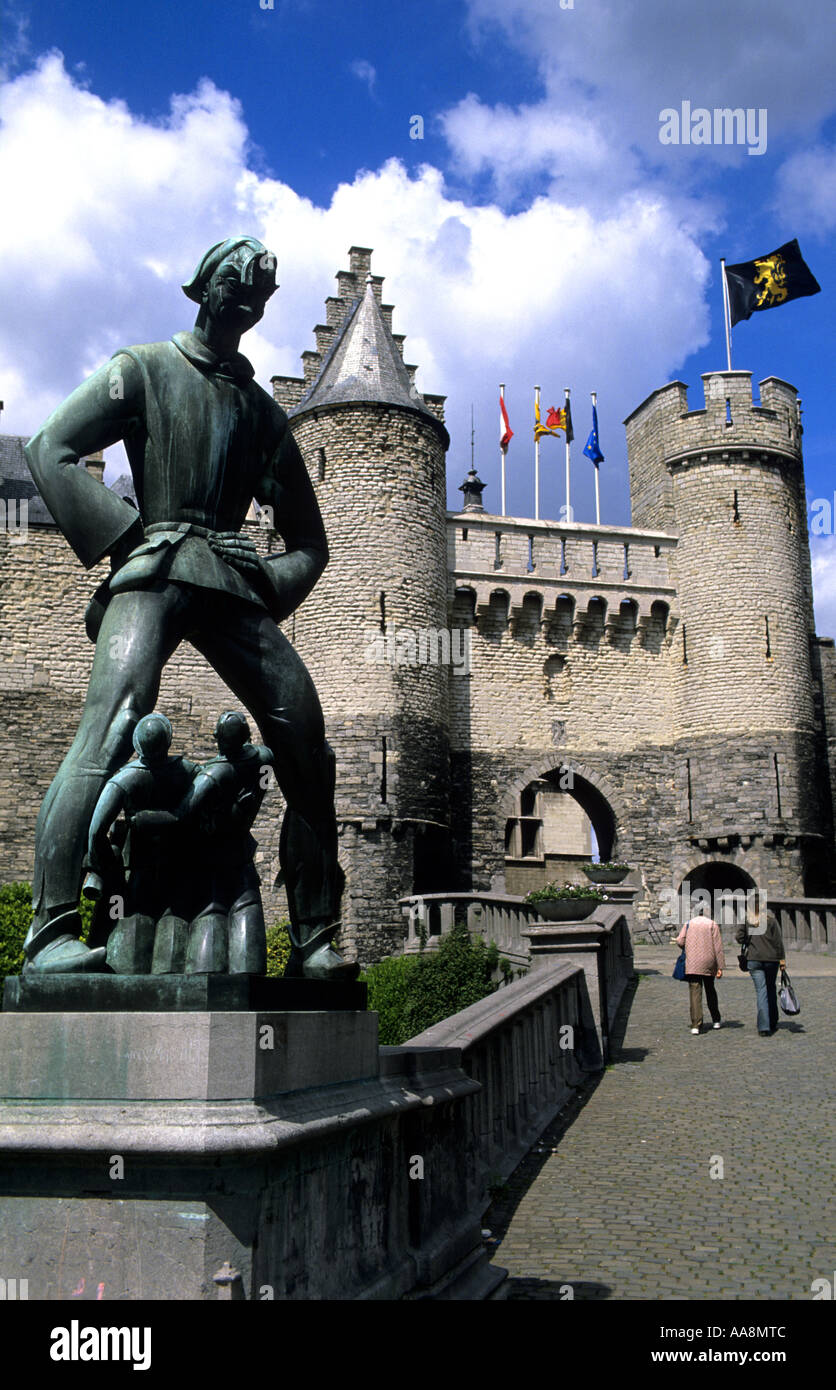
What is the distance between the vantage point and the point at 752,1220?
5.00 m

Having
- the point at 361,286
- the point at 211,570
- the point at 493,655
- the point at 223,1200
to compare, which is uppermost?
Answer: the point at 361,286

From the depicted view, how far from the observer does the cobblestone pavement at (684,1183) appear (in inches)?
168

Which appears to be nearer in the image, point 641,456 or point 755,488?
point 755,488

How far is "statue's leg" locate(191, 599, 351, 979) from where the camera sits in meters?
3.29

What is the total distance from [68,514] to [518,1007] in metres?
4.38

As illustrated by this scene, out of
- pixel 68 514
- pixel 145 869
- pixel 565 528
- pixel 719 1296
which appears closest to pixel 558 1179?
pixel 719 1296

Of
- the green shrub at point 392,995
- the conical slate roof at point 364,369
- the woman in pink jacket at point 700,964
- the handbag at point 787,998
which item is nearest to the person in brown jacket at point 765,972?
the handbag at point 787,998

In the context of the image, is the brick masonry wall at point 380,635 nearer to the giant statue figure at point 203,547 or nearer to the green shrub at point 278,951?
the green shrub at point 278,951

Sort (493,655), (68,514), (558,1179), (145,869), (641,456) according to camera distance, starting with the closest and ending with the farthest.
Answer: (145,869) < (68,514) < (558,1179) < (493,655) < (641,456)

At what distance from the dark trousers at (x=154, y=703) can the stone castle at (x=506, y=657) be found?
19.2 m

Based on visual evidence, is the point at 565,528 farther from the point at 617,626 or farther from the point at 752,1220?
the point at 752,1220

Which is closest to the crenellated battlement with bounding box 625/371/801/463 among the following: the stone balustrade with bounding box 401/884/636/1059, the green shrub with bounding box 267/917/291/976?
the stone balustrade with bounding box 401/884/636/1059

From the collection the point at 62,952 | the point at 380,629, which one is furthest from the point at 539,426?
the point at 62,952

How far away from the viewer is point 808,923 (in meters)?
18.5
